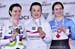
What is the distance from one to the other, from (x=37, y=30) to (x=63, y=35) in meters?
0.18

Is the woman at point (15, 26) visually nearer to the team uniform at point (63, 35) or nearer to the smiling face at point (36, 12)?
the smiling face at point (36, 12)

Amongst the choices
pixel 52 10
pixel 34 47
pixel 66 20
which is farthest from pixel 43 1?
pixel 34 47

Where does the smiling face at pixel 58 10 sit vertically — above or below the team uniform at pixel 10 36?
above

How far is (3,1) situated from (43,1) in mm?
281

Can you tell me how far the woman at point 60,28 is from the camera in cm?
141

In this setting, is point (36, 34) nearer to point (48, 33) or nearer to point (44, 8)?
point (48, 33)

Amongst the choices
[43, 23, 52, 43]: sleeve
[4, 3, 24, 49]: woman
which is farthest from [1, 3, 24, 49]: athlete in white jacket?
[43, 23, 52, 43]: sleeve

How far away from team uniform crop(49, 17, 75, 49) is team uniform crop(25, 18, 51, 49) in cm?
3

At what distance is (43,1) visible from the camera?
1.45 m

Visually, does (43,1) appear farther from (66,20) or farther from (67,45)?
(67,45)

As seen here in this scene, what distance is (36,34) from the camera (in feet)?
4.66

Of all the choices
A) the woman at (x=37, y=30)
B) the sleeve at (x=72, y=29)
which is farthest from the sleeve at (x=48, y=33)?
the sleeve at (x=72, y=29)

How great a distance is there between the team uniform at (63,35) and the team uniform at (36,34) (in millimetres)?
34

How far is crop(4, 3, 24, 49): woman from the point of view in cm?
143
